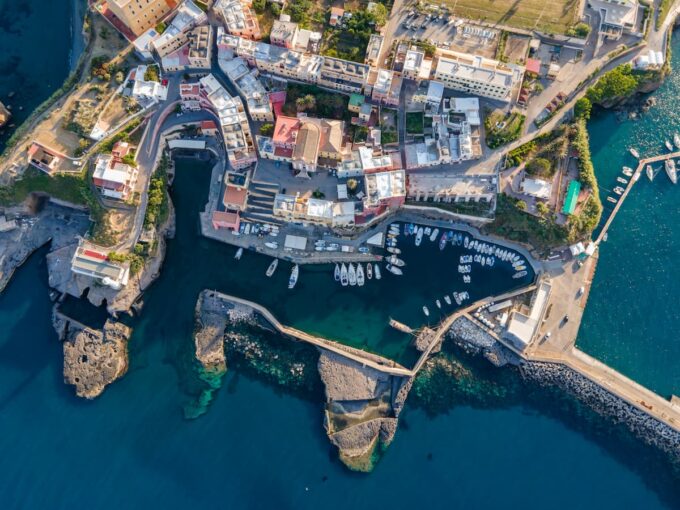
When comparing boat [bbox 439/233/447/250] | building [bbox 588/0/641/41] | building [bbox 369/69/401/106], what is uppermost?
building [bbox 588/0/641/41]

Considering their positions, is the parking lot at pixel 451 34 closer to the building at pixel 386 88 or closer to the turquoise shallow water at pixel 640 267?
the building at pixel 386 88

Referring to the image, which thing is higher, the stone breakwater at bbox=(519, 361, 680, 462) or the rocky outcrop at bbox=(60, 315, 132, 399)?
the stone breakwater at bbox=(519, 361, 680, 462)

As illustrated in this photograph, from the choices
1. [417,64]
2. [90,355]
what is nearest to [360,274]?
[417,64]

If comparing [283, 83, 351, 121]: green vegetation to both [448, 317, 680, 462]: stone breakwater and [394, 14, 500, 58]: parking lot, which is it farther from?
→ [448, 317, 680, 462]: stone breakwater

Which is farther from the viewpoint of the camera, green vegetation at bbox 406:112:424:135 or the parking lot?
green vegetation at bbox 406:112:424:135

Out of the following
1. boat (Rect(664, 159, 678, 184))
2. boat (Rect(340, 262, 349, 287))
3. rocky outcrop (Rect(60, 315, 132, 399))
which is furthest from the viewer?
boat (Rect(340, 262, 349, 287))

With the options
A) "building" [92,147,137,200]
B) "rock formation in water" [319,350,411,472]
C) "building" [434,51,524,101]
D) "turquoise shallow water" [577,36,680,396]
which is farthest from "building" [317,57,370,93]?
"rock formation in water" [319,350,411,472]

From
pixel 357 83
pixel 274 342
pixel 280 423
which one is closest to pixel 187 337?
pixel 274 342

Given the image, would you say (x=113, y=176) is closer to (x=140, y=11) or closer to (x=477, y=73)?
(x=140, y=11)
